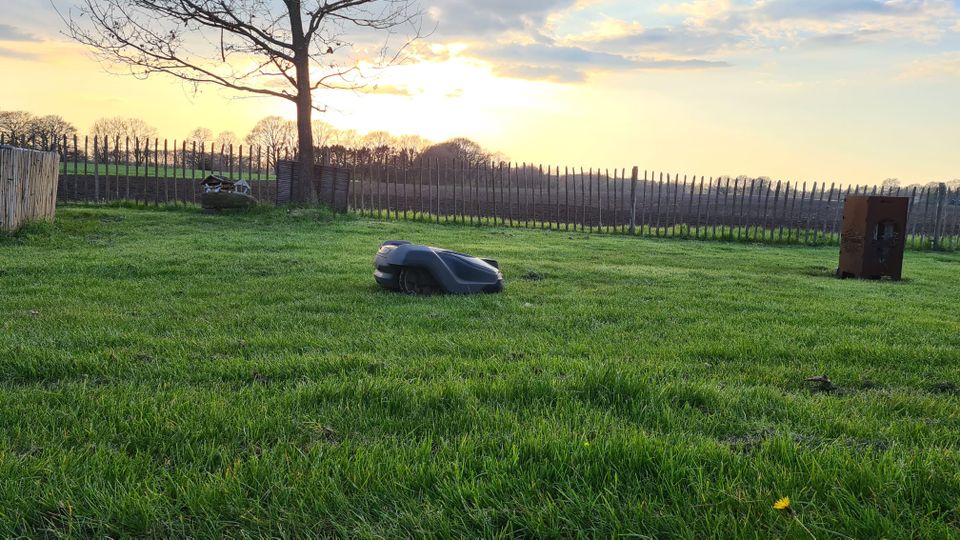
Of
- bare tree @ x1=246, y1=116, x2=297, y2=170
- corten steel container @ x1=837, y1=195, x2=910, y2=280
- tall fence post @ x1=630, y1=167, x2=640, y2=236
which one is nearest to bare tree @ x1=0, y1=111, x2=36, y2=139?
bare tree @ x1=246, y1=116, x2=297, y2=170

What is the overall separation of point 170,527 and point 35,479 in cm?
66

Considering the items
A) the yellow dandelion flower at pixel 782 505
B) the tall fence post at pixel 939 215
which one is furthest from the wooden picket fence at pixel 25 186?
the tall fence post at pixel 939 215

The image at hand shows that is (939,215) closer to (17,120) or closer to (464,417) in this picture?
(464,417)

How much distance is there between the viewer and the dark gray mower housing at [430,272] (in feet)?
21.2

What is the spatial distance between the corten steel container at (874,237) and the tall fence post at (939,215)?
513 inches

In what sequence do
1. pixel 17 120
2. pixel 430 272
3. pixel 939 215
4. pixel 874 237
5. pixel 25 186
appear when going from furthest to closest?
pixel 17 120 < pixel 939 215 < pixel 25 186 < pixel 874 237 < pixel 430 272

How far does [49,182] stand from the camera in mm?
13375

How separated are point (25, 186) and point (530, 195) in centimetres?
1622

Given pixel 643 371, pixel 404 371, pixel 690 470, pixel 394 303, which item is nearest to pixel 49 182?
pixel 394 303

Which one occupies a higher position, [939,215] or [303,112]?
[303,112]

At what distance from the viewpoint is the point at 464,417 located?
282 cm

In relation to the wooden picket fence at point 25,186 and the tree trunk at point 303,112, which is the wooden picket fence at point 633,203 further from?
the wooden picket fence at point 25,186

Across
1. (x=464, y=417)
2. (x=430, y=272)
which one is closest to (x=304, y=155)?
(x=430, y=272)

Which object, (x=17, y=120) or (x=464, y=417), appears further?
(x=17, y=120)
